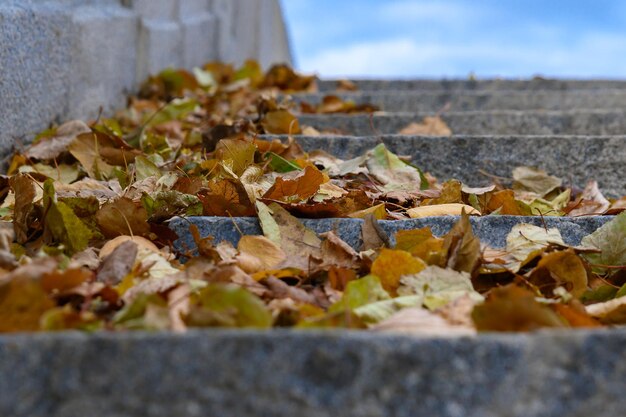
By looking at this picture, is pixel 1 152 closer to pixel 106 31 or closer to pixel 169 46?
pixel 106 31

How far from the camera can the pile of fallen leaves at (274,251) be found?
113cm

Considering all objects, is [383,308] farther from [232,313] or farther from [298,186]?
[298,186]

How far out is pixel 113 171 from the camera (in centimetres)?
221

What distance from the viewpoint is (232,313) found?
1092 millimetres

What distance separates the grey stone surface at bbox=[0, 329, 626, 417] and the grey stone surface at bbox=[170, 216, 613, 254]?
2.14ft

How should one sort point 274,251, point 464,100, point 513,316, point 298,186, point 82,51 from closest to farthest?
1. point 513,316
2. point 274,251
3. point 298,186
4. point 82,51
5. point 464,100

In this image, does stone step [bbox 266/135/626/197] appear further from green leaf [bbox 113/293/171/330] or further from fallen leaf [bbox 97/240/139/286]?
green leaf [bbox 113/293/171/330]

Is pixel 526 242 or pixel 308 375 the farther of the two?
pixel 526 242

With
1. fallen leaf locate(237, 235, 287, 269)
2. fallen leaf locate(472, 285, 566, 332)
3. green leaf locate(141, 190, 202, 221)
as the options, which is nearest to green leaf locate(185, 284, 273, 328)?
fallen leaf locate(472, 285, 566, 332)

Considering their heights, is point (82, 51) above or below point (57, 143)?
above

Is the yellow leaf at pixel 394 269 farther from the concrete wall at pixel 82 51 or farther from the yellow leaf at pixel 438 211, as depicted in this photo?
the concrete wall at pixel 82 51

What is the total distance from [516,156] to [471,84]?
250 cm

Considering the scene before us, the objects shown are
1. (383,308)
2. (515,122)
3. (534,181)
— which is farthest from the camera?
(515,122)

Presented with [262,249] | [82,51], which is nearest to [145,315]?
[262,249]
